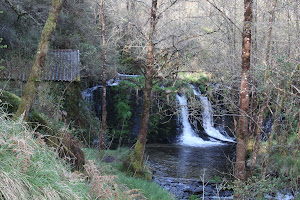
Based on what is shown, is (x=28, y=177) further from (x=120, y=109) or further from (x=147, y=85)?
(x=120, y=109)

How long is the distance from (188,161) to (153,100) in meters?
3.94

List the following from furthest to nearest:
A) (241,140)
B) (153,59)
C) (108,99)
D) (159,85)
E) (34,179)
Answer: (159,85), (108,99), (153,59), (241,140), (34,179)

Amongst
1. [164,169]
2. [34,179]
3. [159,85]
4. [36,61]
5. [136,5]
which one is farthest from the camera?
[159,85]

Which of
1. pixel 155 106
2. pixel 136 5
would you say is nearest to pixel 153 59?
pixel 136 5

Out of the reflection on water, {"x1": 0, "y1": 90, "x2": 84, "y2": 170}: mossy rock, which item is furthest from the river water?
{"x1": 0, "y1": 90, "x2": 84, "y2": 170}: mossy rock

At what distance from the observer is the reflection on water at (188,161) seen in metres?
10.6

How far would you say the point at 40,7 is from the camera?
13641mm

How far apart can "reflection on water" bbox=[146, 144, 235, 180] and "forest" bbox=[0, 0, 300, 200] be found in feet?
0.17

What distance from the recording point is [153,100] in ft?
32.2

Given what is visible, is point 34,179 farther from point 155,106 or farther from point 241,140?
point 155,106

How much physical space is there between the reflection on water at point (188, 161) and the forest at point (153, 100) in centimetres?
5

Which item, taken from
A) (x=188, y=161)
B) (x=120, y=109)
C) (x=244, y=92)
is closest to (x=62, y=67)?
(x=120, y=109)

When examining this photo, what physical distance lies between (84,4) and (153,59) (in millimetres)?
10181

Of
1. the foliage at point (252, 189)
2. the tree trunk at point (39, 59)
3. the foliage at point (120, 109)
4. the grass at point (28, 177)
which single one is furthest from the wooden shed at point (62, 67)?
the grass at point (28, 177)
